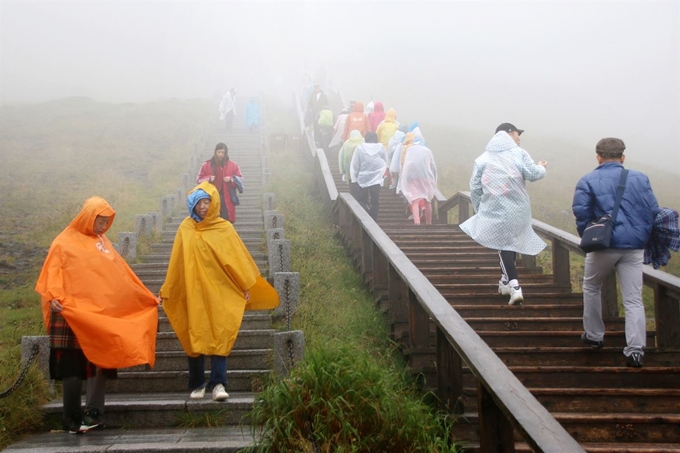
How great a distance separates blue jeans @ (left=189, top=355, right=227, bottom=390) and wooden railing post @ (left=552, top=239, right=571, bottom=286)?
3868 millimetres

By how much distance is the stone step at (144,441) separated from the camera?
4.44 meters

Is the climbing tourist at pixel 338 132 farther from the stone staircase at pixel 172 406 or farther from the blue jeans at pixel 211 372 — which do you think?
the blue jeans at pixel 211 372

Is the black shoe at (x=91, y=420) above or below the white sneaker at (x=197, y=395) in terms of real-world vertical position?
below

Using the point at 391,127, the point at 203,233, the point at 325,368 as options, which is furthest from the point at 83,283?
the point at 391,127

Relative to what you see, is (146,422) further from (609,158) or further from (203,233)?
(609,158)

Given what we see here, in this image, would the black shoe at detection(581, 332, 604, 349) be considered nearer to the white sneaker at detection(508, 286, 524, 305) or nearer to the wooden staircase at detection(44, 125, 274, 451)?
the white sneaker at detection(508, 286, 524, 305)

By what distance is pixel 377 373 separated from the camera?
4.26 metres

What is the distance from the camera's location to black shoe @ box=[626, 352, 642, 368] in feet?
17.2

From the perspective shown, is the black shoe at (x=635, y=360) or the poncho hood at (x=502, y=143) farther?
the poncho hood at (x=502, y=143)

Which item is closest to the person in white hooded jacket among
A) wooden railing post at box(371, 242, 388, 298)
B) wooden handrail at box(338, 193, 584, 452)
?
wooden railing post at box(371, 242, 388, 298)

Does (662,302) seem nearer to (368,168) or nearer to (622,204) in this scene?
(622,204)

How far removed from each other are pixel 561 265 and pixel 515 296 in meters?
1.17

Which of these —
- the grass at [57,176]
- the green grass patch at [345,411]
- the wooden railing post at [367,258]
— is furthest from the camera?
the wooden railing post at [367,258]

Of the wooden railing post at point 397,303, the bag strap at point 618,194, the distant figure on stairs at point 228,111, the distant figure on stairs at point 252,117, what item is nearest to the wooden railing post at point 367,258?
the wooden railing post at point 397,303
